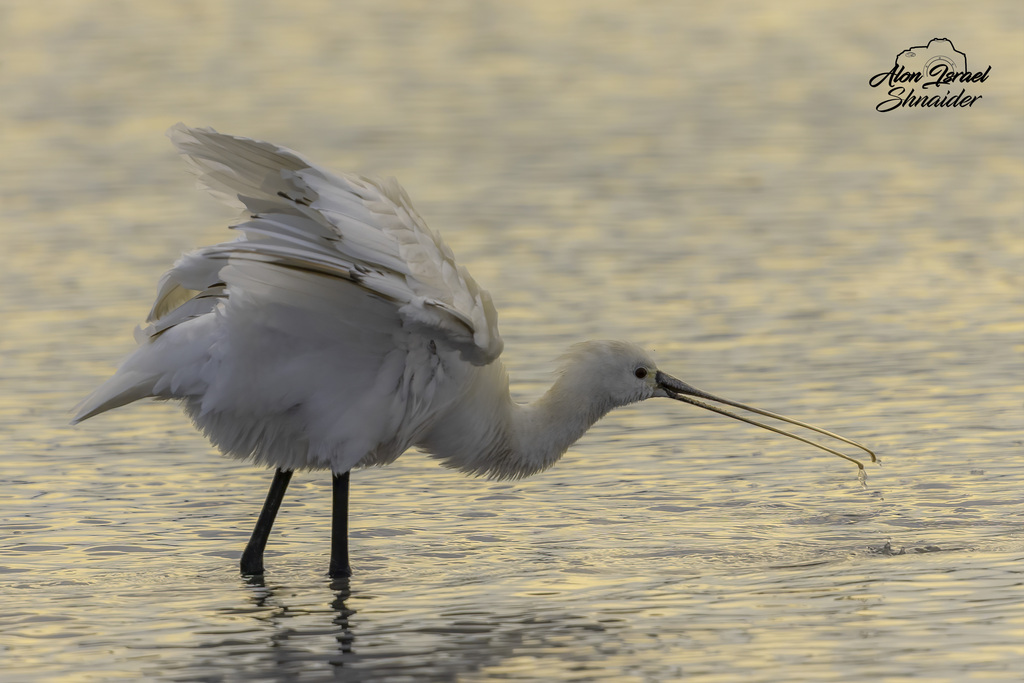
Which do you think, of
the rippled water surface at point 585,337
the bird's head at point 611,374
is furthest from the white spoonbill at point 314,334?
the rippled water surface at point 585,337

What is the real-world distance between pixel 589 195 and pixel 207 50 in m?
11.7

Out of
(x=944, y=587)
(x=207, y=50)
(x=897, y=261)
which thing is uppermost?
(x=207, y=50)

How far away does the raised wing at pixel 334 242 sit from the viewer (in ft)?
28.4

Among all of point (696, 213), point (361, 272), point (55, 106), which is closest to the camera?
point (361, 272)

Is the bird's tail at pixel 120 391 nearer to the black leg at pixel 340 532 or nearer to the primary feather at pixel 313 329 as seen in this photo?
the primary feather at pixel 313 329

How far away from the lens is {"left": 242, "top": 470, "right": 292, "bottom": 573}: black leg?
9.57 meters

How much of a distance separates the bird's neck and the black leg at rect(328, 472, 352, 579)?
0.54 meters

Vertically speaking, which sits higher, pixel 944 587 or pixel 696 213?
pixel 696 213

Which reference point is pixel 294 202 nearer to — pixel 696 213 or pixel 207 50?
pixel 696 213

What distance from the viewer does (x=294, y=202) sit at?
348 inches

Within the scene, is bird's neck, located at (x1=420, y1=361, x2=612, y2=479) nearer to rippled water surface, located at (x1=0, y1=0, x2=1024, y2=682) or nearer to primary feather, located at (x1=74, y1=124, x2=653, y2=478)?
primary feather, located at (x1=74, y1=124, x2=653, y2=478)

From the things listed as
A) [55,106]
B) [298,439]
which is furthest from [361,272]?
[55,106]

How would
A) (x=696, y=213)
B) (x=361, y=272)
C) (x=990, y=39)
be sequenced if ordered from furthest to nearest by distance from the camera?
(x=990, y=39) → (x=696, y=213) → (x=361, y=272)

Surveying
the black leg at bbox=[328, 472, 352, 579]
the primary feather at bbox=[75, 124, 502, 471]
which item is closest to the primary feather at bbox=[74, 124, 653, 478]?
the primary feather at bbox=[75, 124, 502, 471]
